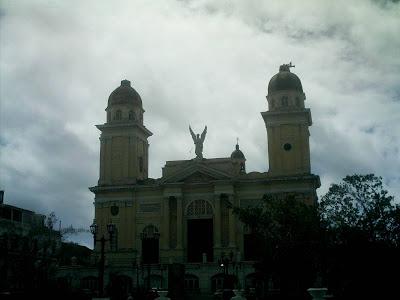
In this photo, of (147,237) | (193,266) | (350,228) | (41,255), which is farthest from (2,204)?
(350,228)

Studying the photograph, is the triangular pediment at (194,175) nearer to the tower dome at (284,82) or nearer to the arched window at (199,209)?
the arched window at (199,209)

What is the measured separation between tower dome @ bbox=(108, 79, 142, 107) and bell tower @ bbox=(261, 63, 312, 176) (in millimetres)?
15916

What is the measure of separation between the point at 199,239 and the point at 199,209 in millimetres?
3220

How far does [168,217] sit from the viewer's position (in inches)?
2579

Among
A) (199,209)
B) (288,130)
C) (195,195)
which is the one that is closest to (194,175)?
(195,195)

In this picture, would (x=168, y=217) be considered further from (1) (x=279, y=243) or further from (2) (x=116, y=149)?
(1) (x=279, y=243)

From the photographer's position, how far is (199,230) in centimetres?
6506

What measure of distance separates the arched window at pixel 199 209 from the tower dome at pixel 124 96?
48.0 feet

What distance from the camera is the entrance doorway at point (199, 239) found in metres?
64.4

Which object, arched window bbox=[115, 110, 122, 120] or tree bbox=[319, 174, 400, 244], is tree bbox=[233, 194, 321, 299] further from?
arched window bbox=[115, 110, 122, 120]

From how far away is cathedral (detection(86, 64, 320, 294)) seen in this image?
2479 inches

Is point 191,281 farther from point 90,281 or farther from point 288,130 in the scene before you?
point 288,130

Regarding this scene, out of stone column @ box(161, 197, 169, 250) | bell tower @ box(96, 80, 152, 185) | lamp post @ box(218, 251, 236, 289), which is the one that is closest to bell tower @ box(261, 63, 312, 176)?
lamp post @ box(218, 251, 236, 289)

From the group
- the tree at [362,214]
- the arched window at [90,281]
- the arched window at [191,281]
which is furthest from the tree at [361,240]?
the arched window at [90,281]
